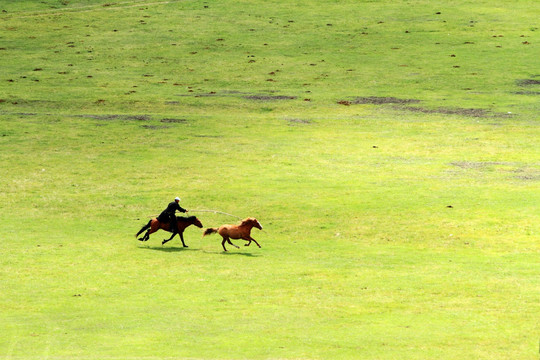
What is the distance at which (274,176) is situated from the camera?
47.7 m

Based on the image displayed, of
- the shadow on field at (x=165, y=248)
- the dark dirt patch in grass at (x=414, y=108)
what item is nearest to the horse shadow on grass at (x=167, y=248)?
the shadow on field at (x=165, y=248)

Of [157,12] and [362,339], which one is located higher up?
[362,339]

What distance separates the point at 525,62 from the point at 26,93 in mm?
44083

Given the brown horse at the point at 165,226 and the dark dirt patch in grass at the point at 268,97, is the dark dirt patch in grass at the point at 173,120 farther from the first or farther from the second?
the brown horse at the point at 165,226

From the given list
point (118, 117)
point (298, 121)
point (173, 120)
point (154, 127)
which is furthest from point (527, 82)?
point (118, 117)

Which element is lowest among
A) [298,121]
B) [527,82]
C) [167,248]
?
[527,82]

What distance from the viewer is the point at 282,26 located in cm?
9244

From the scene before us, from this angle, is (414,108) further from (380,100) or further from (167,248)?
(167,248)

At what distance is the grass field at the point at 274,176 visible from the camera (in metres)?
24.2

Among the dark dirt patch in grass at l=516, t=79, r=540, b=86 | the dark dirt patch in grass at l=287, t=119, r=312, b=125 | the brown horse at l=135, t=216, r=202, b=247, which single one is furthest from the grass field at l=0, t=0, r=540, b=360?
the brown horse at l=135, t=216, r=202, b=247

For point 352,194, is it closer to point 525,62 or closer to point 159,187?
point 159,187

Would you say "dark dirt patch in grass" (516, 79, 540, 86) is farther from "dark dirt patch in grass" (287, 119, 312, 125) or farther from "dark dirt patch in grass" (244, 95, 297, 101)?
"dark dirt patch in grass" (287, 119, 312, 125)

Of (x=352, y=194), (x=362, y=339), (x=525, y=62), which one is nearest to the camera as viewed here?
(x=362, y=339)

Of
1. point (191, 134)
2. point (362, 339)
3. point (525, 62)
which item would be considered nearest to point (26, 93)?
point (191, 134)
